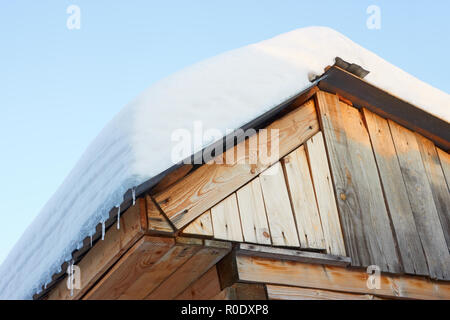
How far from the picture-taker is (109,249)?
3.15 meters

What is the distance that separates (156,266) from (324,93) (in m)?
1.88

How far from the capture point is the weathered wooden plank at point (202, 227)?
306cm

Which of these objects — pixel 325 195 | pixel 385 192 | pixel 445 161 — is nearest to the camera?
pixel 325 195

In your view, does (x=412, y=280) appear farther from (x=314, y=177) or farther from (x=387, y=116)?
(x=387, y=116)

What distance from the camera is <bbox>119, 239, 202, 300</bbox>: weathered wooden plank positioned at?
308 centimetres

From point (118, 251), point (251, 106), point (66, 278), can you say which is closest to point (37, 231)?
point (66, 278)

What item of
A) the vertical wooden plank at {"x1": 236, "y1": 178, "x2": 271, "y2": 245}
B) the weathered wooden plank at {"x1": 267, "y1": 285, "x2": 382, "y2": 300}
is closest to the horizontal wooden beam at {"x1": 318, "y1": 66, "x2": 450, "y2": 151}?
the vertical wooden plank at {"x1": 236, "y1": 178, "x2": 271, "y2": 245}

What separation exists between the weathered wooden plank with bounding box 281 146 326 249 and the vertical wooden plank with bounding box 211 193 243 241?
452 millimetres

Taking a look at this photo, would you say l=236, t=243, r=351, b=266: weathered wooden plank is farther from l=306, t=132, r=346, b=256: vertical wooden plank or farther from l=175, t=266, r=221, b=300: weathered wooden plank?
l=175, t=266, r=221, b=300: weathered wooden plank

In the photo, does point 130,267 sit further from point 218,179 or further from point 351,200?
point 351,200

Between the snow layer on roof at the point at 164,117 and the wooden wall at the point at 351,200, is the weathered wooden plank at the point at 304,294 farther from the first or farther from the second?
the snow layer on roof at the point at 164,117

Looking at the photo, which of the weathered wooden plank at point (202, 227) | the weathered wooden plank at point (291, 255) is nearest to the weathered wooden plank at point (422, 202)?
the weathered wooden plank at point (291, 255)

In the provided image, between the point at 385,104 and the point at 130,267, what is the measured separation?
7.92 ft

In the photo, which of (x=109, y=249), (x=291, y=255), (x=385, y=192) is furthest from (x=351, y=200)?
(x=109, y=249)
